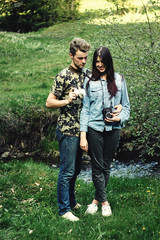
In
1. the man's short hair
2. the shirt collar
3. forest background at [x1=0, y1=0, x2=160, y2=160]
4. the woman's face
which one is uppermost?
the man's short hair

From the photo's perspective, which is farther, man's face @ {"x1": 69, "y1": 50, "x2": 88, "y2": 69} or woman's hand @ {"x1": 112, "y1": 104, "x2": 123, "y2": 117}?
woman's hand @ {"x1": 112, "y1": 104, "x2": 123, "y2": 117}

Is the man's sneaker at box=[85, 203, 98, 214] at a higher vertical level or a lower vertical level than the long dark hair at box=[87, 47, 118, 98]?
lower

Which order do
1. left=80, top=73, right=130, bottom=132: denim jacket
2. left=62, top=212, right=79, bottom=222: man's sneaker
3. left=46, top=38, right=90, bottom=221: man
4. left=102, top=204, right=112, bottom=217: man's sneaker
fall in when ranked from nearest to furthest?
left=46, top=38, right=90, bottom=221: man < left=80, top=73, right=130, bottom=132: denim jacket < left=62, top=212, right=79, bottom=222: man's sneaker < left=102, top=204, right=112, bottom=217: man's sneaker

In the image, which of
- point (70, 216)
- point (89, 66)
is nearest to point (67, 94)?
point (70, 216)

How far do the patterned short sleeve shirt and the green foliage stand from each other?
26714 mm

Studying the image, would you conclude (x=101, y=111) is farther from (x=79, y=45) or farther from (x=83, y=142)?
(x=79, y=45)

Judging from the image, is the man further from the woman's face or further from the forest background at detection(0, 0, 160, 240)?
the forest background at detection(0, 0, 160, 240)

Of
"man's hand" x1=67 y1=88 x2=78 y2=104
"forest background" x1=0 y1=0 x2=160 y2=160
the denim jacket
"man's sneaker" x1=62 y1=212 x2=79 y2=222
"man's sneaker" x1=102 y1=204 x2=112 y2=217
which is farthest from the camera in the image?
"forest background" x1=0 y1=0 x2=160 y2=160

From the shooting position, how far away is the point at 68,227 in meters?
4.24

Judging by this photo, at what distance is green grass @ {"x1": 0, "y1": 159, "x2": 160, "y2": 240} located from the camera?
4.08 m

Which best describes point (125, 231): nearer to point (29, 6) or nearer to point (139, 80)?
point (139, 80)

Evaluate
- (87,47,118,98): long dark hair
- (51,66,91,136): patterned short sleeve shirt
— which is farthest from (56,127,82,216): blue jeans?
(87,47,118,98): long dark hair

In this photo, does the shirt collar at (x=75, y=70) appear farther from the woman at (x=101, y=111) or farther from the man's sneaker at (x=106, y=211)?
the man's sneaker at (x=106, y=211)

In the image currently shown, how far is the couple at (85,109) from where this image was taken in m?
4.16
